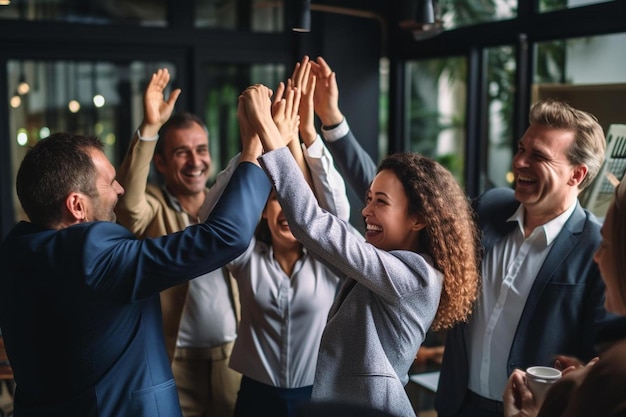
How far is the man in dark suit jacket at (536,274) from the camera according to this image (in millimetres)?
2080

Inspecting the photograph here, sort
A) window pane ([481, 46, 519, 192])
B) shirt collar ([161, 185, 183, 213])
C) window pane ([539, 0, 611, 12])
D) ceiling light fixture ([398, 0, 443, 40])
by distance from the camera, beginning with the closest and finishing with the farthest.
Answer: shirt collar ([161, 185, 183, 213])
ceiling light fixture ([398, 0, 443, 40])
window pane ([539, 0, 611, 12])
window pane ([481, 46, 519, 192])

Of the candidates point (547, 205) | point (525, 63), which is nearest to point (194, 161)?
point (547, 205)

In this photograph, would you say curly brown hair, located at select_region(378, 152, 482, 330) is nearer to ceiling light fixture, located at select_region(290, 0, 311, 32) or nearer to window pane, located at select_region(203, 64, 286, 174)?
ceiling light fixture, located at select_region(290, 0, 311, 32)

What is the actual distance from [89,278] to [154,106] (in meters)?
0.98

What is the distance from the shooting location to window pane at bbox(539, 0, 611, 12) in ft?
11.1


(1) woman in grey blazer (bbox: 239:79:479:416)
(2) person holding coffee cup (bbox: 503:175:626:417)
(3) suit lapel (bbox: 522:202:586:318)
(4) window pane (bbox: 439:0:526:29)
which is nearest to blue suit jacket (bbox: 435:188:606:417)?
(3) suit lapel (bbox: 522:202:586:318)

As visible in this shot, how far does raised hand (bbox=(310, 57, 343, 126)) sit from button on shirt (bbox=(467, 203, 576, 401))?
0.67 m

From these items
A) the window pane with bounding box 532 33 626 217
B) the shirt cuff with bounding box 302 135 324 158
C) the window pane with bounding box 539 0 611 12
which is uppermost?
the window pane with bounding box 539 0 611 12

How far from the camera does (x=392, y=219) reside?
187 centimetres

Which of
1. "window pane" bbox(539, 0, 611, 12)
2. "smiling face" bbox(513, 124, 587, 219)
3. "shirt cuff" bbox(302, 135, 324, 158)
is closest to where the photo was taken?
"smiling face" bbox(513, 124, 587, 219)

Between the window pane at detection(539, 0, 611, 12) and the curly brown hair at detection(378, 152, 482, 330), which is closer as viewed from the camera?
the curly brown hair at detection(378, 152, 482, 330)

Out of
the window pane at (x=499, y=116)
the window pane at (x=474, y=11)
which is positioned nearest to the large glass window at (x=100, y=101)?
the window pane at (x=474, y=11)

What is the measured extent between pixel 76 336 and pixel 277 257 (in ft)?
2.78

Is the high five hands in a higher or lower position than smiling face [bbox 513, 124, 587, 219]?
higher
